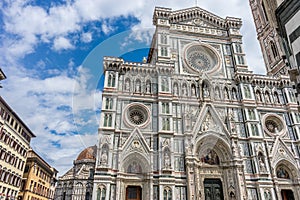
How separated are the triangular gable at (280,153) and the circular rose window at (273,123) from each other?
1.42m

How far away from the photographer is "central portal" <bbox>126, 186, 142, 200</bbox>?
21.0 m

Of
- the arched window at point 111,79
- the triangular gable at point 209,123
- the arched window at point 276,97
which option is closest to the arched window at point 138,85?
the arched window at point 111,79

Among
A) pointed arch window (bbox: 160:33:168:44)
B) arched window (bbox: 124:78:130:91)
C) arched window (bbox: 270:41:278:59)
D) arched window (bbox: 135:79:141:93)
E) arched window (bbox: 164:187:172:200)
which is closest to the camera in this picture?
arched window (bbox: 164:187:172:200)

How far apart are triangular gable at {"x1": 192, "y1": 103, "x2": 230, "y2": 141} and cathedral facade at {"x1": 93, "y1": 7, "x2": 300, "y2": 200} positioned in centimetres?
10

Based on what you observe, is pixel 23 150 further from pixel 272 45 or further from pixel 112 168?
pixel 272 45

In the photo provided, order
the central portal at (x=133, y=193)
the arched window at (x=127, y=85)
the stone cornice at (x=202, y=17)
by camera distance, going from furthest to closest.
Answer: the stone cornice at (x=202, y=17) < the arched window at (x=127, y=85) < the central portal at (x=133, y=193)

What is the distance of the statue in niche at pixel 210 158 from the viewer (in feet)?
76.7

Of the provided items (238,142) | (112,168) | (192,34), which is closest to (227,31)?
(192,34)

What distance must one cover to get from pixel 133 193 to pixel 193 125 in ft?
28.9

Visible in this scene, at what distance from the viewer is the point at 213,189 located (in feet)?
73.3

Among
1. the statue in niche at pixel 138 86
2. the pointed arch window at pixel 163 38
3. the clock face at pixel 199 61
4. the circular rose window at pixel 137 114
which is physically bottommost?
the circular rose window at pixel 137 114

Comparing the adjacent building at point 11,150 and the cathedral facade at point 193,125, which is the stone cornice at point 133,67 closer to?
the cathedral facade at point 193,125

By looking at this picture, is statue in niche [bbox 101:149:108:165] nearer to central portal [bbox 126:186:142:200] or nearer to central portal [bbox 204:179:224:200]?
central portal [bbox 126:186:142:200]

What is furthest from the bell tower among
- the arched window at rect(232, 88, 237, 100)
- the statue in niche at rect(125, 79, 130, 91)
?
the statue in niche at rect(125, 79, 130, 91)
